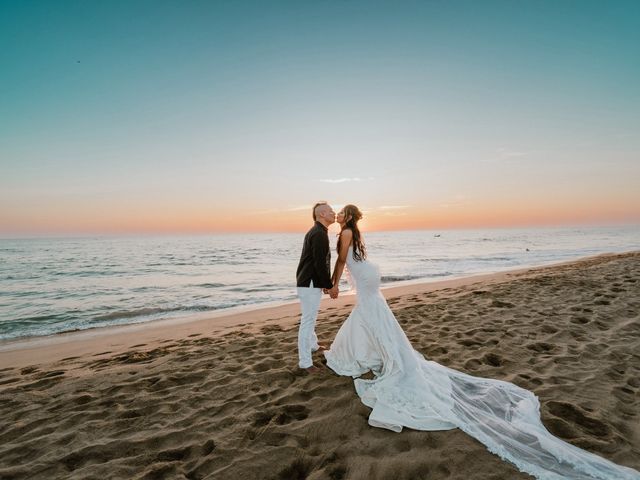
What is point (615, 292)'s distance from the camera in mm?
9438

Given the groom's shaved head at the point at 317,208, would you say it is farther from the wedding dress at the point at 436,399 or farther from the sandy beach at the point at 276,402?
the sandy beach at the point at 276,402

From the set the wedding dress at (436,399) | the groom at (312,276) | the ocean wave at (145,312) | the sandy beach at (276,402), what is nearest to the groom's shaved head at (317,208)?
the groom at (312,276)

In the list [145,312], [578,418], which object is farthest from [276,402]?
[145,312]

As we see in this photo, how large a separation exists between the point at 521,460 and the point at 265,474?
2211 mm

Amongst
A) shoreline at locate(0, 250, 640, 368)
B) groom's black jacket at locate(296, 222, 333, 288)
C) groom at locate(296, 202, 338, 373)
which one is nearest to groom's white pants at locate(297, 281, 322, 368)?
groom at locate(296, 202, 338, 373)

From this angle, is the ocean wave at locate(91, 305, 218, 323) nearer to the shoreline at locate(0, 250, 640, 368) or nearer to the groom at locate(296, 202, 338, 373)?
the shoreline at locate(0, 250, 640, 368)

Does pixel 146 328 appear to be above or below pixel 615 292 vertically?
below

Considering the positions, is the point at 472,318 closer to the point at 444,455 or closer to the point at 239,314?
the point at 444,455

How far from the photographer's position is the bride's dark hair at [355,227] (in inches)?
193

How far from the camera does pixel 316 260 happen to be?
504 cm

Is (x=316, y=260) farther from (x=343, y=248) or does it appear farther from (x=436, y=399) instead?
(x=436, y=399)

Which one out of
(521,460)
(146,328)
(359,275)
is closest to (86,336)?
(146,328)

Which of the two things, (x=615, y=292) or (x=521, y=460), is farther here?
(x=615, y=292)

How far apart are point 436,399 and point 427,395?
11 centimetres
